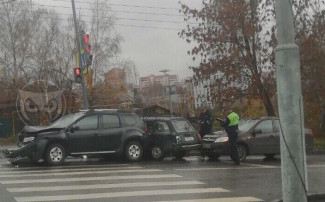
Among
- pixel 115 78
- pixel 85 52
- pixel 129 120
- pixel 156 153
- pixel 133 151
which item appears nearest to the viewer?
pixel 133 151

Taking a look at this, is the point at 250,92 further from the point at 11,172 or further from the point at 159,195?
the point at 159,195

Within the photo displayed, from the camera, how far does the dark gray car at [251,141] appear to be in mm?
16188

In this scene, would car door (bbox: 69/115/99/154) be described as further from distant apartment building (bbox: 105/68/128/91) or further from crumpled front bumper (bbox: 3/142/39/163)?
distant apartment building (bbox: 105/68/128/91)

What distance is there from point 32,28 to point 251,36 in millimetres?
23578

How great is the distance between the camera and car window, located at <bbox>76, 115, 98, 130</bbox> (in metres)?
15.5

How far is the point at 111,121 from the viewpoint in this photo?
16.0 m

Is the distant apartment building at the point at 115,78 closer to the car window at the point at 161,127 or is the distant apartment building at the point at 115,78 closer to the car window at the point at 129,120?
the car window at the point at 161,127

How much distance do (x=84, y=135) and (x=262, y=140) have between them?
19.5ft

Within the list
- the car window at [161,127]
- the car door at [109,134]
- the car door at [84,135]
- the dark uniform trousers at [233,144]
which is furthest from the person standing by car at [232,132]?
the car door at [84,135]

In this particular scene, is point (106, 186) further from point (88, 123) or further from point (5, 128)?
point (5, 128)

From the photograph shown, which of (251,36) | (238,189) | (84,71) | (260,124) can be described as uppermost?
(251,36)

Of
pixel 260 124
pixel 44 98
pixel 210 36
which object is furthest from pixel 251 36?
pixel 44 98

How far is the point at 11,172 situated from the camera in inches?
520

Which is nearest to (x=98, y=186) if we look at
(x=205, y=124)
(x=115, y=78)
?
(x=205, y=124)
